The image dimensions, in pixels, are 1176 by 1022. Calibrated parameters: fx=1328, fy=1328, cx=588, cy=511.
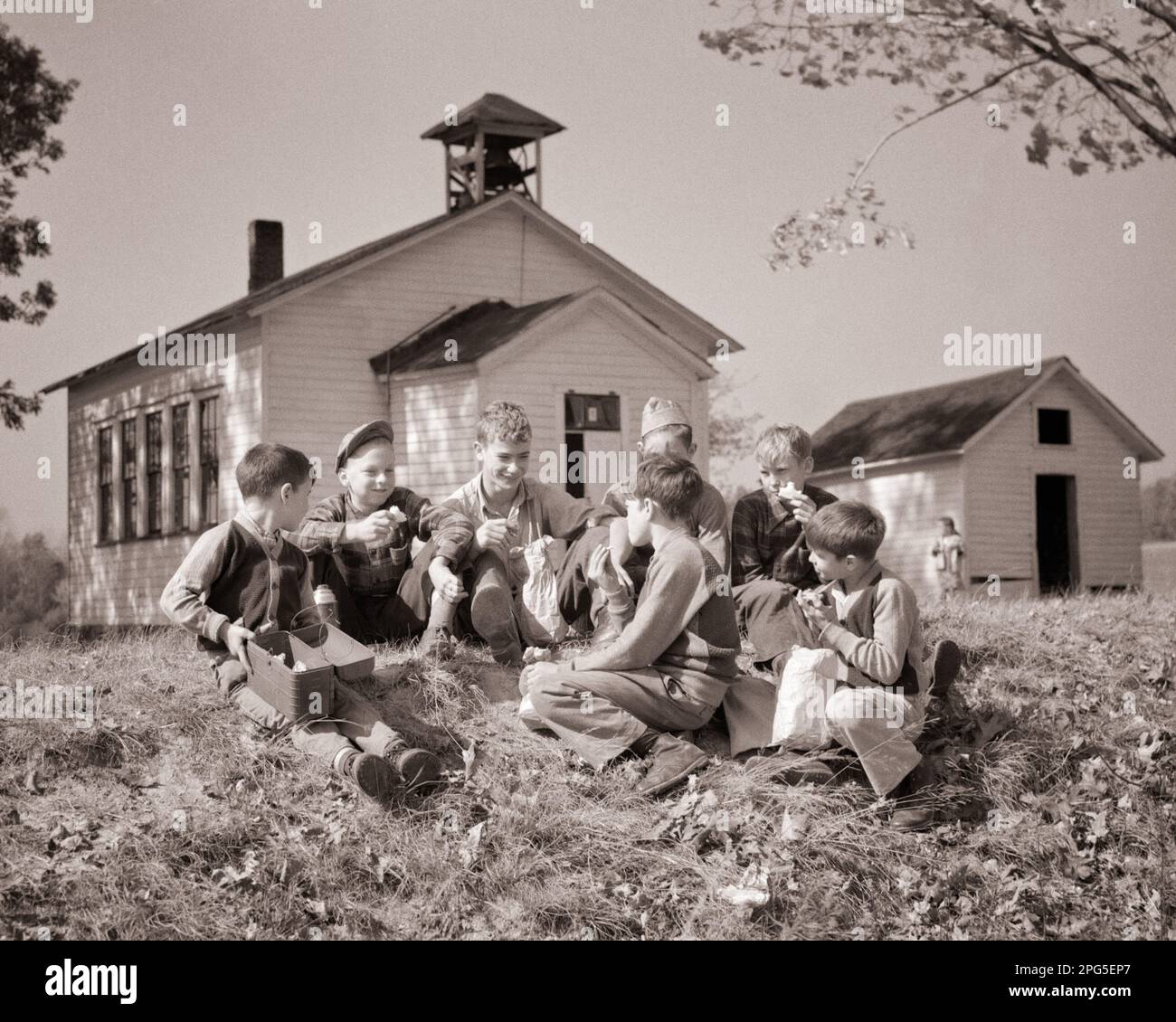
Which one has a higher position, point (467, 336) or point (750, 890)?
point (467, 336)

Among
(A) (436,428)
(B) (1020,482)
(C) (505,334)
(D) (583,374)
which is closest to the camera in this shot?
(C) (505,334)

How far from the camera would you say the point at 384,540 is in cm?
621

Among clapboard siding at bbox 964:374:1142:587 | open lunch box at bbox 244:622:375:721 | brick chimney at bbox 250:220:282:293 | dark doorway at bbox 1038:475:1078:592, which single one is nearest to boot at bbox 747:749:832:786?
open lunch box at bbox 244:622:375:721

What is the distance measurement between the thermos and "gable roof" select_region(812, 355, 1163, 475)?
1893 cm

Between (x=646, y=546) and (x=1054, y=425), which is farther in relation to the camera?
(x=1054, y=425)

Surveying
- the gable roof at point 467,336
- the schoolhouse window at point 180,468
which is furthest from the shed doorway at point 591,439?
the schoolhouse window at point 180,468

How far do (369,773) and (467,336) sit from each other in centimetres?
1333

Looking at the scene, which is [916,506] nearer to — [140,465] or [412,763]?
[140,465]

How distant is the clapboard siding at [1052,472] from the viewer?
23.5 metres

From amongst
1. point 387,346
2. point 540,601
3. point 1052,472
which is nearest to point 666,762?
point 540,601

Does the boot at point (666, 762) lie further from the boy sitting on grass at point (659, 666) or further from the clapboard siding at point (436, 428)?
the clapboard siding at point (436, 428)

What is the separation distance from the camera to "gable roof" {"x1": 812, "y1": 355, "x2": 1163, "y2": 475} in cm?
2423
